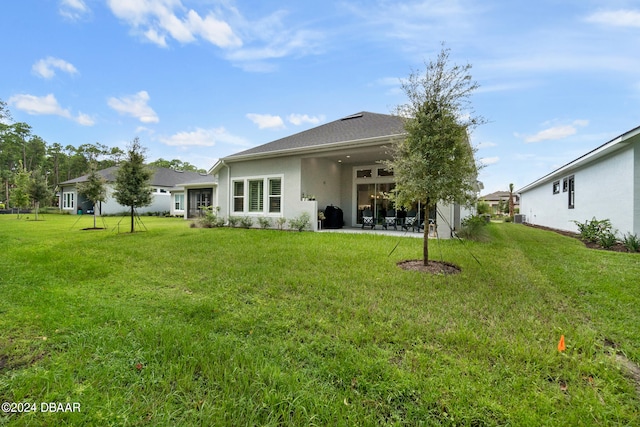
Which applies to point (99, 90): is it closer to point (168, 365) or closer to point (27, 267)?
point (27, 267)

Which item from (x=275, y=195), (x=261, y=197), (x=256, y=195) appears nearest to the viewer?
(x=275, y=195)

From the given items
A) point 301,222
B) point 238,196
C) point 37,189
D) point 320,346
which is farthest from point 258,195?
point 37,189

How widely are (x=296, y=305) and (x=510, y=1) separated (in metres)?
10.9

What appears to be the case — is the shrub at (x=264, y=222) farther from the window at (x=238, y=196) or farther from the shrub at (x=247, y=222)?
the window at (x=238, y=196)

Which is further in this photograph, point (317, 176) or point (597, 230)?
point (317, 176)

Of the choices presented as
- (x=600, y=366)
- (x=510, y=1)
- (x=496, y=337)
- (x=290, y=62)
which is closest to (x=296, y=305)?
(x=496, y=337)

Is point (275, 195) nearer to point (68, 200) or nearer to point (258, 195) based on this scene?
point (258, 195)

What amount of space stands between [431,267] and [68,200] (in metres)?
38.6

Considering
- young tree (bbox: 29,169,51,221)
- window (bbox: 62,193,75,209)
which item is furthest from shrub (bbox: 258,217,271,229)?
window (bbox: 62,193,75,209)

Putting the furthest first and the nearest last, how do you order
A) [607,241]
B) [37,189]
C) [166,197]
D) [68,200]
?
[68,200]
[166,197]
[37,189]
[607,241]

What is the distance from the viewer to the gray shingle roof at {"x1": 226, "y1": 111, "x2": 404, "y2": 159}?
10.8m

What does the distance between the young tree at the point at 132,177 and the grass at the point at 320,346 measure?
22.3 ft

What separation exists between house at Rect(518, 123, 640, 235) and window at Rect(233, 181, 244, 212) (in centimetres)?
1462

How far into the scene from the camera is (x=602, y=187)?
34.9 ft
